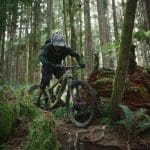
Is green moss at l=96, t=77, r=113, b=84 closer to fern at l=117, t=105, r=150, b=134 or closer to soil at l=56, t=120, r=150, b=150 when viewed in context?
soil at l=56, t=120, r=150, b=150

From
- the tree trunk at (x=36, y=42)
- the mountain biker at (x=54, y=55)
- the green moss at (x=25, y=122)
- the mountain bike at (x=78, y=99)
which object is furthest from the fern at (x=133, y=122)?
the tree trunk at (x=36, y=42)

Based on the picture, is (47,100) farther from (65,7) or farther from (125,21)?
(65,7)

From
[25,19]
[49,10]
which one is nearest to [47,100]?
[49,10]

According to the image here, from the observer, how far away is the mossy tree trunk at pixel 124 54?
591 centimetres

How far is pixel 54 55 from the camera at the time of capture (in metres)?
7.92

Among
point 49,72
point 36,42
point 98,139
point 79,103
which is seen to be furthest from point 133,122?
point 36,42

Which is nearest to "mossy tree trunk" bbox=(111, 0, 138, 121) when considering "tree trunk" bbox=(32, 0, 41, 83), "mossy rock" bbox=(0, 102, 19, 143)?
"mossy rock" bbox=(0, 102, 19, 143)

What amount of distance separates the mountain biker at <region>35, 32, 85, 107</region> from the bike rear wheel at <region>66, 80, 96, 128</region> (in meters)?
0.62

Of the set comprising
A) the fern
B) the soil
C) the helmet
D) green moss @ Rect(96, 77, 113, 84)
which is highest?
the helmet

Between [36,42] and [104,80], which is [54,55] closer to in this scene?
[104,80]

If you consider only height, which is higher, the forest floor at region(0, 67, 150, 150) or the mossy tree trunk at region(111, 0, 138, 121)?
the mossy tree trunk at region(111, 0, 138, 121)

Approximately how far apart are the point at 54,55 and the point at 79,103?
135 centimetres

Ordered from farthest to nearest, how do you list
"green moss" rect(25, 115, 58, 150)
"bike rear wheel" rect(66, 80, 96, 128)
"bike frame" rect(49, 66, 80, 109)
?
"bike frame" rect(49, 66, 80, 109) < "bike rear wheel" rect(66, 80, 96, 128) < "green moss" rect(25, 115, 58, 150)

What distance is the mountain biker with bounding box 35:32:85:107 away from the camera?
7613 mm
